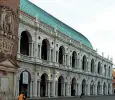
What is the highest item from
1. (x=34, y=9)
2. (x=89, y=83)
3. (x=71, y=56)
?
(x=34, y=9)

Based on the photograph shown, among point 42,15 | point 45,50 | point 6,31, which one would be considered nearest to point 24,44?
point 45,50

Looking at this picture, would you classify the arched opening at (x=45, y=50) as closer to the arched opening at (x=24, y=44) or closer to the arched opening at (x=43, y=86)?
the arched opening at (x=43, y=86)

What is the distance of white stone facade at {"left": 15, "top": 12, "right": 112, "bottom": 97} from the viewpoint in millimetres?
46500

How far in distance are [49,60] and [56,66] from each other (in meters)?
2.65

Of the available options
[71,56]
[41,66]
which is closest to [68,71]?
[71,56]

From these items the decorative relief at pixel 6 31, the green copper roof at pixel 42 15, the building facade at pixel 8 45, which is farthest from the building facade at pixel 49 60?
the decorative relief at pixel 6 31

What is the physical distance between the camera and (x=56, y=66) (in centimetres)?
5462

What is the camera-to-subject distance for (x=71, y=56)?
62.1 metres

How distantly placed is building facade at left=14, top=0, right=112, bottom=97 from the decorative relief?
5.41 meters

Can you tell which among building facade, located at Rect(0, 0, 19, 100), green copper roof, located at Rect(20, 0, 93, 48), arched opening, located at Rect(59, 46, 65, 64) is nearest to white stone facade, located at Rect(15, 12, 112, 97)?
arched opening, located at Rect(59, 46, 65, 64)

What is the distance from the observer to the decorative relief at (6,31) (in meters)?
31.3

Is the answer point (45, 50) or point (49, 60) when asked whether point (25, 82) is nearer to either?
point (49, 60)

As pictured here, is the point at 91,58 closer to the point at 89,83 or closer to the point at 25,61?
the point at 89,83

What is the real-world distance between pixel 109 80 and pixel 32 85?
50.6 meters
